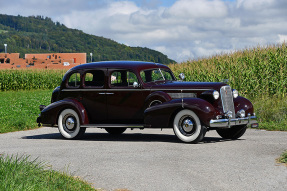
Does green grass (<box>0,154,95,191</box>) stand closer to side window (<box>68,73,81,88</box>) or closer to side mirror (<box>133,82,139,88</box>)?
side mirror (<box>133,82,139,88</box>)

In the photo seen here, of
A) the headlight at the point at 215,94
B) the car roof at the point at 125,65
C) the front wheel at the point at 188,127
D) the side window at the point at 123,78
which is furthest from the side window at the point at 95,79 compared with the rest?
the headlight at the point at 215,94

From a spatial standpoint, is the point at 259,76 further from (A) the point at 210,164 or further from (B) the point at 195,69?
(A) the point at 210,164

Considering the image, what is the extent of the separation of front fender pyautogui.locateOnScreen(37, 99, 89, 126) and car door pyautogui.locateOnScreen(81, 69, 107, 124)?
174 millimetres

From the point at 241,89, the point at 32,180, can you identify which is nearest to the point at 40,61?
the point at 241,89

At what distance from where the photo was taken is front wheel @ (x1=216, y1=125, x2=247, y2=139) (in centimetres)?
1141

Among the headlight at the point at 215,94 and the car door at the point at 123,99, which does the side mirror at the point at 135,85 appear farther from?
the headlight at the point at 215,94

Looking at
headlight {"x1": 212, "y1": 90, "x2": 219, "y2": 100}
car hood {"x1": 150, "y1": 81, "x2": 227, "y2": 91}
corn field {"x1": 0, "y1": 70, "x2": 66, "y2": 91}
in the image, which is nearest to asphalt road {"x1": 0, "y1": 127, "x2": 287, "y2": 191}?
headlight {"x1": 212, "y1": 90, "x2": 219, "y2": 100}

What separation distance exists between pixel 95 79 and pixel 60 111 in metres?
1.27

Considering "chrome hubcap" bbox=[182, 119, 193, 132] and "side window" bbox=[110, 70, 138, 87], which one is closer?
"chrome hubcap" bbox=[182, 119, 193, 132]

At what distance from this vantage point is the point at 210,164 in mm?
7812

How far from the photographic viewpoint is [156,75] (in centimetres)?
1172

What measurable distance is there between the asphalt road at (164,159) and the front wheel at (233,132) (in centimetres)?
19

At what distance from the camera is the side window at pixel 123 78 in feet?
37.2

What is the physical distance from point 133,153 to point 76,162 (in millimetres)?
1390
